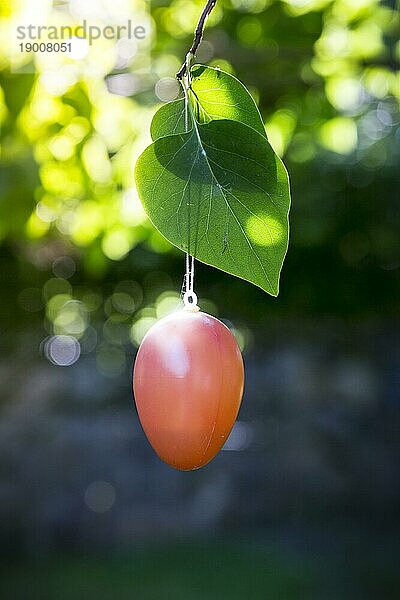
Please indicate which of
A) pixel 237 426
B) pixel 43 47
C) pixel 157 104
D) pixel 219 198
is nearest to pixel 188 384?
pixel 219 198

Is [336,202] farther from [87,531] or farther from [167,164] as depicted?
[167,164]

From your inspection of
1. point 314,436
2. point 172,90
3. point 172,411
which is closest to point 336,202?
point 314,436

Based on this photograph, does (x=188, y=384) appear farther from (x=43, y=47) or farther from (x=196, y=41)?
(x=43, y=47)

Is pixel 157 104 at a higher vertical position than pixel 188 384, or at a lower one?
lower

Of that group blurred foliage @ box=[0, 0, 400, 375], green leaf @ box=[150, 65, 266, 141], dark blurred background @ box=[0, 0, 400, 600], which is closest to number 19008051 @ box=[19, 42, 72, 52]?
blurred foliage @ box=[0, 0, 400, 375]

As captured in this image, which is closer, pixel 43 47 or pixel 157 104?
pixel 43 47

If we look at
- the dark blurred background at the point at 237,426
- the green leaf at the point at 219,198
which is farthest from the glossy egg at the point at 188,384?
the dark blurred background at the point at 237,426

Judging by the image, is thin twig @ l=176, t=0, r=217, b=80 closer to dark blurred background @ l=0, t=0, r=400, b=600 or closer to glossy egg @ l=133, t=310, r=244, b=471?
glossy egg @ l=133, t=310, r=244, b=471
